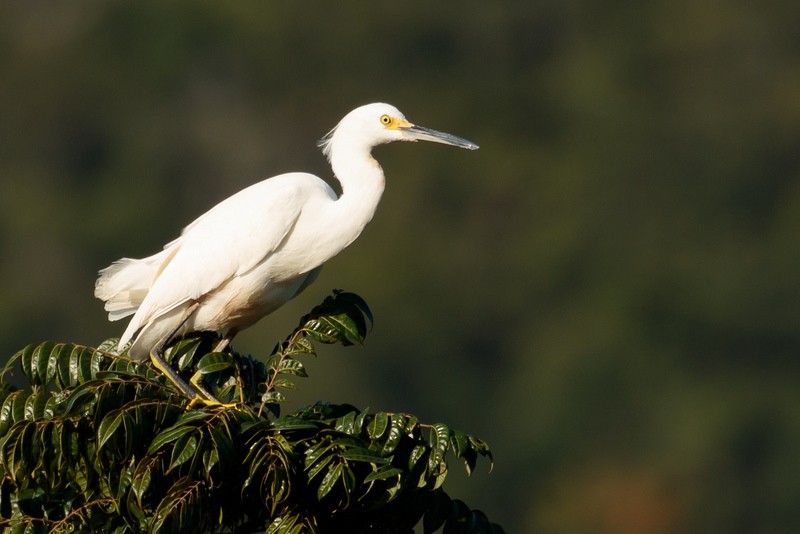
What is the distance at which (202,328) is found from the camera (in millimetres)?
5035

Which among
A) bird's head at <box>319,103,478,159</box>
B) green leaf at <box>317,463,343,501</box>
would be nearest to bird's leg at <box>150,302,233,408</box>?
green leaf at <box>317,463,343,501</box>

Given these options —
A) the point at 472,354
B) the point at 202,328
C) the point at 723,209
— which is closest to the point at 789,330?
the point at 723,209

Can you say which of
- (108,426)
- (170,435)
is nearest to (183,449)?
(170,435)

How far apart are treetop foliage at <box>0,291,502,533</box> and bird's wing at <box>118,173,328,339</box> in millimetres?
905

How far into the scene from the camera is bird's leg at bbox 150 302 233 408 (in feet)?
14.5

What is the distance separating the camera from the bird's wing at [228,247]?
4.86 metres

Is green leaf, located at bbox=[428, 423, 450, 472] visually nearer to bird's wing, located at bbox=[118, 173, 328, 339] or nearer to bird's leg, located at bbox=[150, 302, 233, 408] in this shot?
bird's leg, located at bbox=[150, 302, 233, 408]

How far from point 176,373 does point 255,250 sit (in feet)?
1.55

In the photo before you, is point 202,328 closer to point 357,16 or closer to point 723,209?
point 723,209

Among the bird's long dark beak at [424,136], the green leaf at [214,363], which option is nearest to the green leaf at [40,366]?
the green leaf at [214,363]

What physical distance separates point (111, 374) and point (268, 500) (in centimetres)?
50

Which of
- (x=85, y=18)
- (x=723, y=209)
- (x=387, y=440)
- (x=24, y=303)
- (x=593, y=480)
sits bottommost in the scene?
(x=593, y=480)

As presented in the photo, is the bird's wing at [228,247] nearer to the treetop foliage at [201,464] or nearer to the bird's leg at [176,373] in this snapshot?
the bird's leg at [176,373]

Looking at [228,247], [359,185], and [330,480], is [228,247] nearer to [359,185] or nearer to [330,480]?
[359,185]
